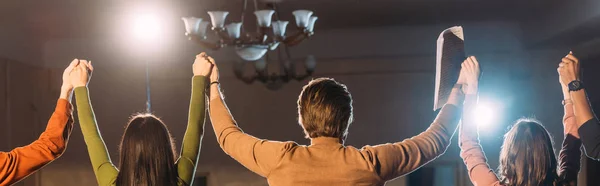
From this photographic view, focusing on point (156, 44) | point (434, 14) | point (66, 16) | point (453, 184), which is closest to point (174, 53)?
point (156, 44)

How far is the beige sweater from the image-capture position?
37.5 inches

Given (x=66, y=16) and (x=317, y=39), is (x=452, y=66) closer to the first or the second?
(x=317, y=39)

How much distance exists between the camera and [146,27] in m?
2.52

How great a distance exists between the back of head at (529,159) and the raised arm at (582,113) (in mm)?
130

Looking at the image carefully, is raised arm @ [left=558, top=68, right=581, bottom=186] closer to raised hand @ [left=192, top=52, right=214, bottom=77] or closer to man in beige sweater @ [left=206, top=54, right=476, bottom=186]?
man in beige sweater @ [left=206, top=54, right=476, bottom=186]

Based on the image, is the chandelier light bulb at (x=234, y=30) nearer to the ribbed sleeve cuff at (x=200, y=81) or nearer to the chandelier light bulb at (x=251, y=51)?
the chandelier light bulb at (x=251, y=51)

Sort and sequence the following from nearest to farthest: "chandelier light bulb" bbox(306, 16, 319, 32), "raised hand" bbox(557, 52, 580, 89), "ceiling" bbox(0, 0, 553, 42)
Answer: "raised hand" bbox(557, 52, 580, 89) < "chandelier light bulb" bbox(306, 16, 319, 32) < "ceiling" bbox(0, 0, 553, 42)

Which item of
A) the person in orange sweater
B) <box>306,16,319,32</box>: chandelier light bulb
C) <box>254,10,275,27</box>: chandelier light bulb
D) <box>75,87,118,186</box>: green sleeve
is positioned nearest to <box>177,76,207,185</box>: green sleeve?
<box>75,87,118,186</box>: green sleeve

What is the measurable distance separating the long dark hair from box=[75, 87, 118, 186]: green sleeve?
0.03 m

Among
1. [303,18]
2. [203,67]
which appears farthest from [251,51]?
[203,67]

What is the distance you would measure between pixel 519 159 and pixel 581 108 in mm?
209

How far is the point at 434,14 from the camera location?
2.49m

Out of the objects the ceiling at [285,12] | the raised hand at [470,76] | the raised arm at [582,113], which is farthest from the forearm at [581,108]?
the ceiling at [285,12]

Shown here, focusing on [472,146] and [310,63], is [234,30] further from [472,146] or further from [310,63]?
[472,146]
